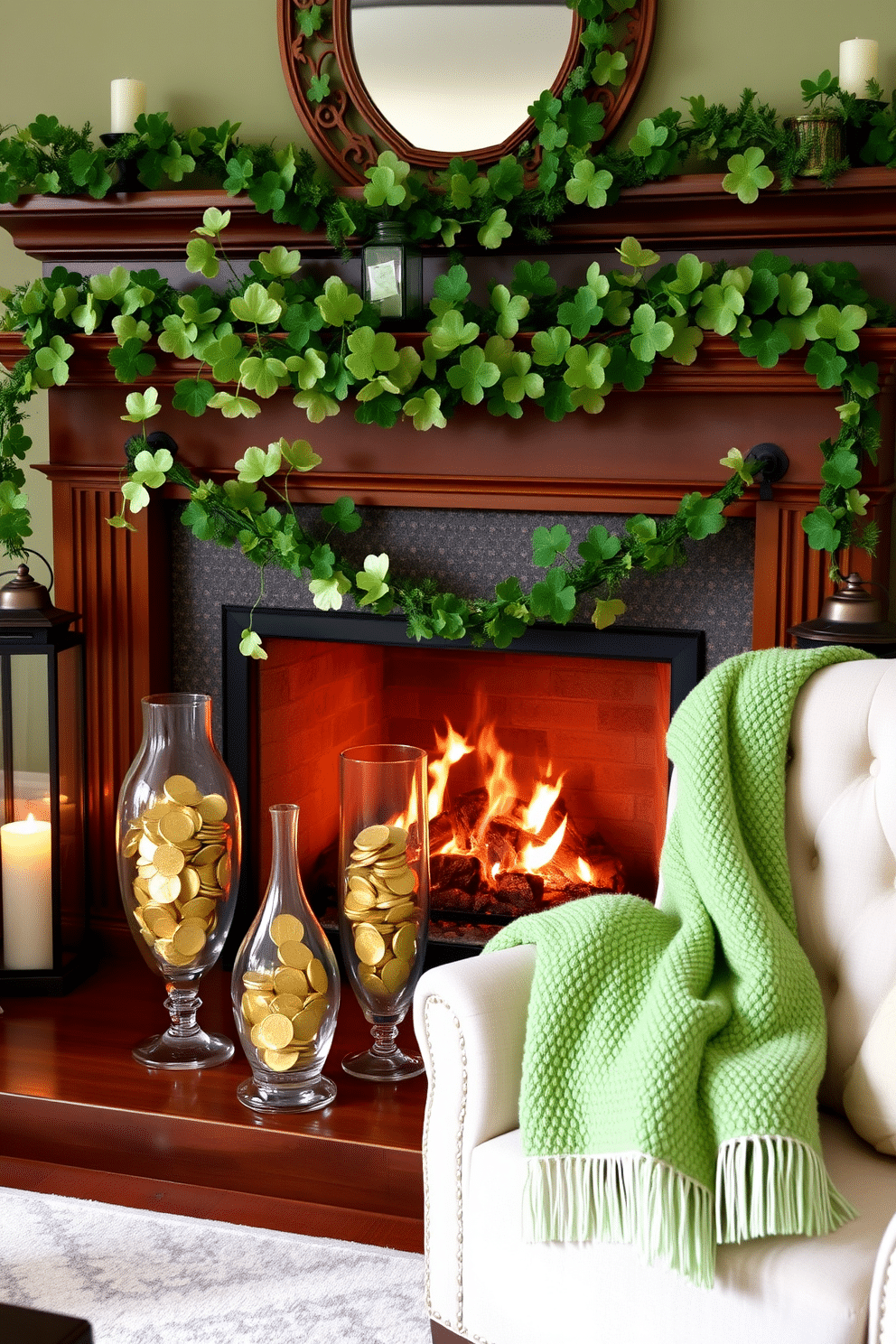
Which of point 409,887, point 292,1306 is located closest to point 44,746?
point 409,887

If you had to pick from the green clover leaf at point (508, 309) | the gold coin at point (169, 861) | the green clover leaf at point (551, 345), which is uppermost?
the green clover leaf at point (508, 309)

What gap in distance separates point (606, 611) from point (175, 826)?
0.77 metres

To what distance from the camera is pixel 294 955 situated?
193 cm

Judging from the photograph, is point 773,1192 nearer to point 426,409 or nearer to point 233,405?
point 426,409

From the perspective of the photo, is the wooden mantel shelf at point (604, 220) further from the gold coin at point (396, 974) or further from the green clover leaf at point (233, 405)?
the gold coin at point (396, 974)

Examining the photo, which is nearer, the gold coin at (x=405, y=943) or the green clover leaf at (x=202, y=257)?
the gold coin at (x=405, y=943)

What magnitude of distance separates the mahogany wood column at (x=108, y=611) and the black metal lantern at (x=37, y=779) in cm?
13

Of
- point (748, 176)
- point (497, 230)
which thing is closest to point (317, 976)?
point (497, 230)

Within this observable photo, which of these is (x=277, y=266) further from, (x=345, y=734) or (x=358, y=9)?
(x=345, y=734)

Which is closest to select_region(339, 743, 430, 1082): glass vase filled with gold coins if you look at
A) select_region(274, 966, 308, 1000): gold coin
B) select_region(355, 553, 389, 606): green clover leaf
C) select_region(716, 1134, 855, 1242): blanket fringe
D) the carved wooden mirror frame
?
select_region(274, 966, 308, 1000): gold coin

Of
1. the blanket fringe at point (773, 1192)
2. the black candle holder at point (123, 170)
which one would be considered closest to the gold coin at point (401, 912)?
the blanket fringe at point (773, 1192)

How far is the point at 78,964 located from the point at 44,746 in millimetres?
432

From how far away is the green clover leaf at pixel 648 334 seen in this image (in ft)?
6.60

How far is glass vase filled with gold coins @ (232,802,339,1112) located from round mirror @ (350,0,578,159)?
1.21 meters
